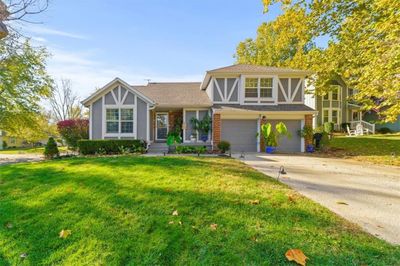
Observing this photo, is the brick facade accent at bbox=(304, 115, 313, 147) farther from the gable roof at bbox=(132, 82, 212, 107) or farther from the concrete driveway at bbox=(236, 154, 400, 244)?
the concrete driveway at bbox=(236, 154, 400, 244)

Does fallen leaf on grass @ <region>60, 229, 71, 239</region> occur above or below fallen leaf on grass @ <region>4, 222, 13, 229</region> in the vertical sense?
above

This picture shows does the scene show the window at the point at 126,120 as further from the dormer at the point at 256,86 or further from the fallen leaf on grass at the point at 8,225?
the fallen leaf on grass at the point at 8,225

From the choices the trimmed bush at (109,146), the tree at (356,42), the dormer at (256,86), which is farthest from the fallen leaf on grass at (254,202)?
the dormer at (256,86)

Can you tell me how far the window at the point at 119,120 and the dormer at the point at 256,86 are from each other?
5797 mm

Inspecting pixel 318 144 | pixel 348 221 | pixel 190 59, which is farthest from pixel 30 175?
pixel 318 144

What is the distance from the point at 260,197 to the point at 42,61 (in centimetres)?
2223

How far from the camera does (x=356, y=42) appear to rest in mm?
11695

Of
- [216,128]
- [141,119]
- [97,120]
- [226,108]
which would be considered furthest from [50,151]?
[226,108]

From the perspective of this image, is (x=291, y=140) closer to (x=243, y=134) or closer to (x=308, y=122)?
(x=308, y=122)

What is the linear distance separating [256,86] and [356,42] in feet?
19.7

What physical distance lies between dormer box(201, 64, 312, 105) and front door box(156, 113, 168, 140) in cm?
402

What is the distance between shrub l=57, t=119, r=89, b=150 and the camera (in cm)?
1523

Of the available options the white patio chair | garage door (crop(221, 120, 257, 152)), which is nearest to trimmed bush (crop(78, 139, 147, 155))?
garage door (crop(221, 120, 257, 152))

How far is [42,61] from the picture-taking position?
19375 mm
